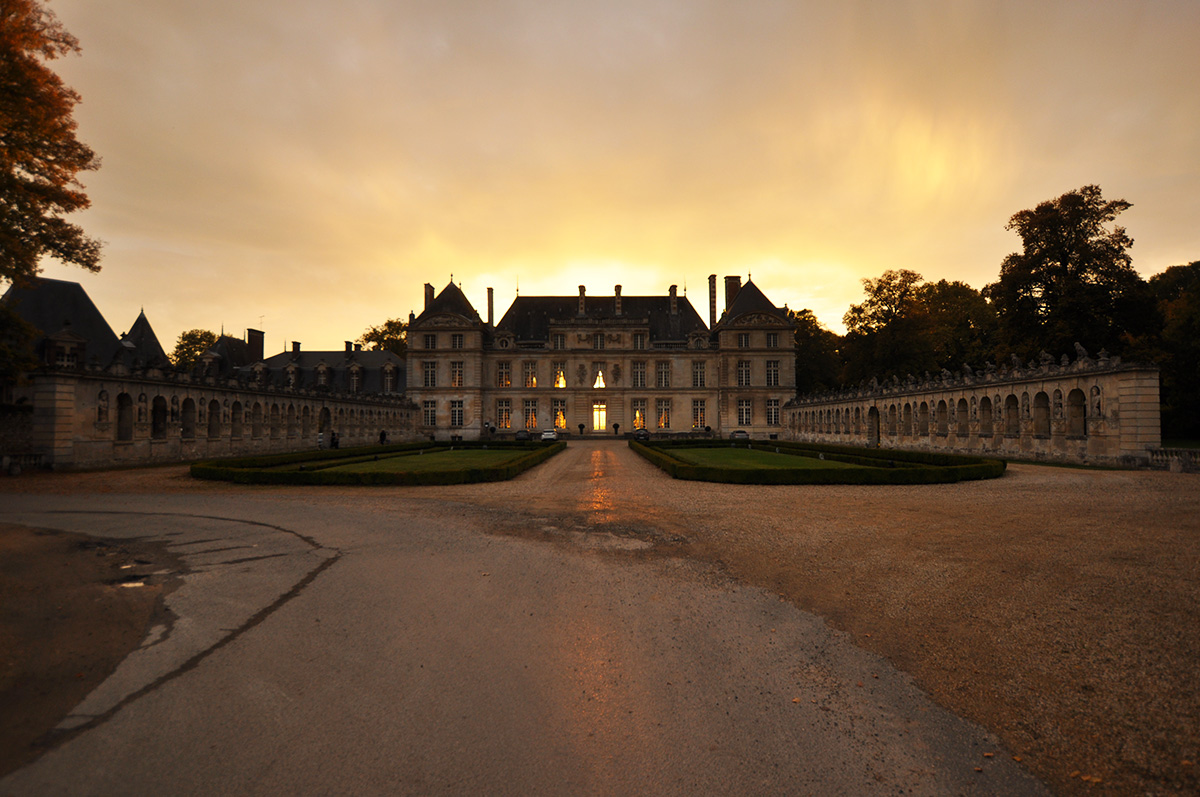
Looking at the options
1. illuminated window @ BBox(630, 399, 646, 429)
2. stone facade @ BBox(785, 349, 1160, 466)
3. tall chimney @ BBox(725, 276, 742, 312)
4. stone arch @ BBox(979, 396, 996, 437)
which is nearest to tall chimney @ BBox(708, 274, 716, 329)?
tall chimney @ BBox(725, 276, 742, 312)

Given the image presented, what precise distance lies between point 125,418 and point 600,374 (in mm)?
41248

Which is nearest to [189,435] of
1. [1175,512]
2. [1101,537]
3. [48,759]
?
[48,759]

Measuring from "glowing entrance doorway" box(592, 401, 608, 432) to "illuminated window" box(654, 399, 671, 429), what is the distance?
547cm

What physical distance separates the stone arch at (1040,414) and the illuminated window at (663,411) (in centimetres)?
3632

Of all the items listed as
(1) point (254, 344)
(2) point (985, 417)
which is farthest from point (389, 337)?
(2) point (985, 417)

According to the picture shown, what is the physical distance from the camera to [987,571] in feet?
24.1

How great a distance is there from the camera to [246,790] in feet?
10.3

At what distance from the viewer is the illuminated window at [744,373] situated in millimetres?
58938

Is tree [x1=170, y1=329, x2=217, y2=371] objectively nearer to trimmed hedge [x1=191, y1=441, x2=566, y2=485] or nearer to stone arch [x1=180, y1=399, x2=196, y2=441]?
stone arch [x1=180, y1=399, x2=196, y2=441]

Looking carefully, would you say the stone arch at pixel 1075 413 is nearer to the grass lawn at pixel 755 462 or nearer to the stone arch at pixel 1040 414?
the stone arch at pixel 1040 414

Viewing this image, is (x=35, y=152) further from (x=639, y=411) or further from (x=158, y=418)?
(x=639, y=411)

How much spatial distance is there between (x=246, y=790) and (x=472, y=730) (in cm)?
129

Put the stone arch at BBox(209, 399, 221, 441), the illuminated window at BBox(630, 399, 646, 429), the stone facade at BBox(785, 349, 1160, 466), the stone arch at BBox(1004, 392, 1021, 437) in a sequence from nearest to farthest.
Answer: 1. the stone facade at BBox(785, 349, 1160, 466)
2. the stone arch at BBox(1004, 392, 1021, 437)
3. the stone arch at BBox(209, 399, 221, 441)
4. the illuminated window at BBox(630, 399, 646, 429)

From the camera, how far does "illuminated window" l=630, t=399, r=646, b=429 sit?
196ft
